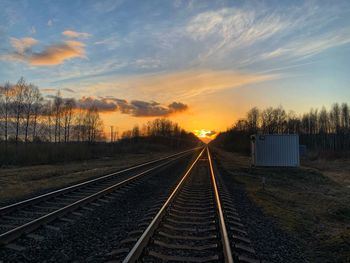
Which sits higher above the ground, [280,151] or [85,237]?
[280,151]

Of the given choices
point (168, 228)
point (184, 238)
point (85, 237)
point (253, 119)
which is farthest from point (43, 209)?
point (253, 119)

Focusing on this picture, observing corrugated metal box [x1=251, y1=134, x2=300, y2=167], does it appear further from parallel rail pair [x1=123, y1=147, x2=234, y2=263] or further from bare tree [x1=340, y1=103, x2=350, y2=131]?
bare tree [x1=340, y1=103, x2=350, y2=131]

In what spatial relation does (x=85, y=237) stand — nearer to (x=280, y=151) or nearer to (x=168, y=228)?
(x=168, y=228)

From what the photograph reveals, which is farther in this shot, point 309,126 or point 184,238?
point 309,126

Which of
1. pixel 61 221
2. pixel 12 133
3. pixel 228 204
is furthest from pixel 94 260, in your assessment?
pixel 12 133

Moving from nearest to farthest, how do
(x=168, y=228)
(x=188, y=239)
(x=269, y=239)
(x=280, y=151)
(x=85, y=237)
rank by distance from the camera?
(x=188, y=239) < (x=85, y=237) < (x=269, y=239) < (x=168, y=228) < (x=280, y=151)

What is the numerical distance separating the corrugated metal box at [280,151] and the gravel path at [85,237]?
21243 millimetres

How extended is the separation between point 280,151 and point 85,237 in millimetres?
25773

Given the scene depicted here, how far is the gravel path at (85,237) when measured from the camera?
606 centimetres

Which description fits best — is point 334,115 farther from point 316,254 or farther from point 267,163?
point 316,254

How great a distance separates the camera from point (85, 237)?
7371 mm

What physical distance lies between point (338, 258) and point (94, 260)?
464 cm

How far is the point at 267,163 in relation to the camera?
30.5 m

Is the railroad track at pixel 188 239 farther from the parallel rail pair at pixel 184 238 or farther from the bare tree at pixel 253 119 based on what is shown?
the bare tree at pixel 253 119
